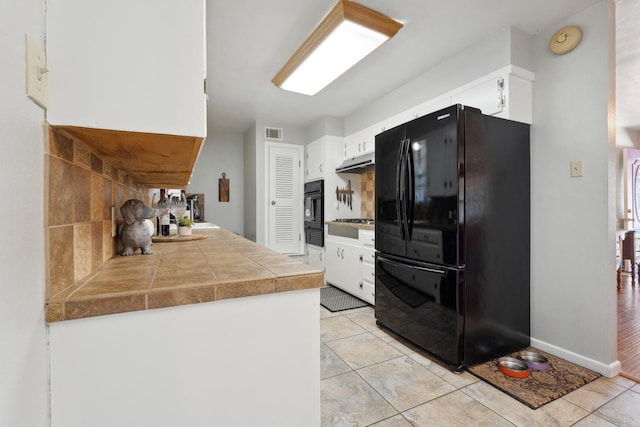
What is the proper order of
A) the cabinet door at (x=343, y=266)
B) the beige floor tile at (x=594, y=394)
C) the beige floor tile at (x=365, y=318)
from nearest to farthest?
the beige floor tile at (x=594, y=394), the beige floor tile at (x=365, y=318), the cabinet door at (x=343, y=266)

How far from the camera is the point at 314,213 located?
4281 millimetres

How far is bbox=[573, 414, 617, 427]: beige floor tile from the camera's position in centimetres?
142

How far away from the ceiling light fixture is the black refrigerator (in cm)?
68

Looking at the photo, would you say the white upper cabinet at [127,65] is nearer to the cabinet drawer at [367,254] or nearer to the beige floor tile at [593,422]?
the beige floor tile at [593,422]

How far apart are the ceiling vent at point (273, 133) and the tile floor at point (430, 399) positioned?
320cm

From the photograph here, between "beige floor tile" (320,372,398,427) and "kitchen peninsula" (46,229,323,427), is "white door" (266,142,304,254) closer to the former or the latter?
"beige floor tile" (320,372,398,427)

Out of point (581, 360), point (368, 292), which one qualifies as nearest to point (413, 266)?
point (368, 292)

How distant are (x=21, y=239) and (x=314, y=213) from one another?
3.80 meters

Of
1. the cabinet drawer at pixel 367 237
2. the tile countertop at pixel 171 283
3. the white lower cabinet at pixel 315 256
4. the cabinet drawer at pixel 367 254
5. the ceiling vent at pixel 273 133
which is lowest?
the white lower cabinet at pixel 315 256

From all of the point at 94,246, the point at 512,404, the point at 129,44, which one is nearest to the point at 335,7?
the point at 129,44

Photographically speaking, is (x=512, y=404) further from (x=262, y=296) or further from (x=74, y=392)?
(x=74, y=392)

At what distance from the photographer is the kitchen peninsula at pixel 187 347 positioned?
0.61 metres

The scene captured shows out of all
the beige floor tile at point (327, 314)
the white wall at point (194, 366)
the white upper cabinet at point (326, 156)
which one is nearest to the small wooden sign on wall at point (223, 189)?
the white upper cabinet at point (326, 156)

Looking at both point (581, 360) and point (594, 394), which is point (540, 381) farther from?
point (581, 360)
